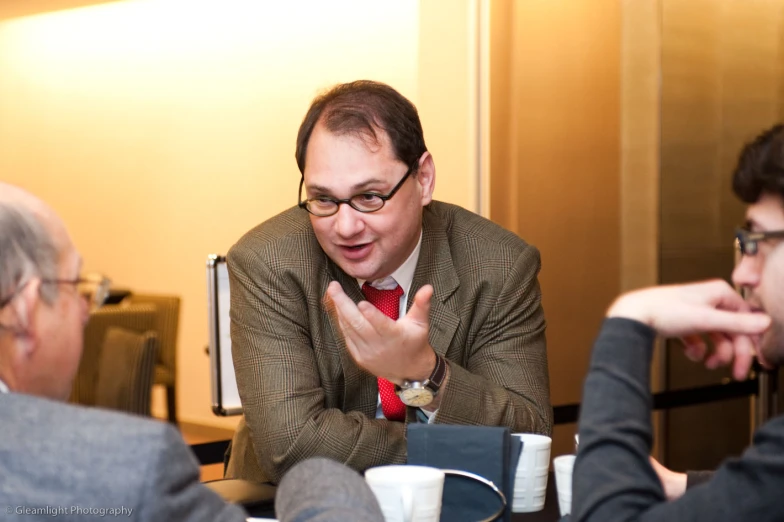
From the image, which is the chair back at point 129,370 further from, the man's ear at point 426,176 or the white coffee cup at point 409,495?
the white coffee cup at point 409,495

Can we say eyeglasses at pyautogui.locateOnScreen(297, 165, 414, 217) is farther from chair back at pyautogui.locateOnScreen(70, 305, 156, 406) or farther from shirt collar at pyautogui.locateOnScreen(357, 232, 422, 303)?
chair back at pyautogui.locateOnScreen(70, 305, 156, 406)

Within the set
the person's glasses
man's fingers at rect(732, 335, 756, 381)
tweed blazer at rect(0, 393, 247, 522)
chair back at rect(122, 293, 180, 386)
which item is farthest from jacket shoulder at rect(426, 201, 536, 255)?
chair back at rect(122, 293, 180, 386)

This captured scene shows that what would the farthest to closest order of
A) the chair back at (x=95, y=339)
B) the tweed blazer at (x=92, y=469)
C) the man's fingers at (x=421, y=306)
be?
the chair back at (x=95, y=339) → the man's fingers at (x=421, y=306) → the tweed blazer at (x=92, y=469)

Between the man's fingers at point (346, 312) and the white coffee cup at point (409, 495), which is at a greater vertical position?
the man's fingers at point (346, 312)

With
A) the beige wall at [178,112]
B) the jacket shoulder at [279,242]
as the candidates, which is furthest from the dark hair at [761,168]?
the beige wall at [178,112]

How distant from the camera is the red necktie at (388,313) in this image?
211cm

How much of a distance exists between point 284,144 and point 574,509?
5251 millimetres

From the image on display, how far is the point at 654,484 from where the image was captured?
45.3 inches

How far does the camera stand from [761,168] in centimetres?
127

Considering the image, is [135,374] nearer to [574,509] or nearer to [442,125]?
[442,125]

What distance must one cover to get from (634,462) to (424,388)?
727 millimetres

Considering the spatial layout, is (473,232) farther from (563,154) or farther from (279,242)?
(563,154)

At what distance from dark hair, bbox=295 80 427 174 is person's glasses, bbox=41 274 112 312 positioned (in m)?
0.96

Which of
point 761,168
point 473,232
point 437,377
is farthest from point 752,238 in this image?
point 473,232
